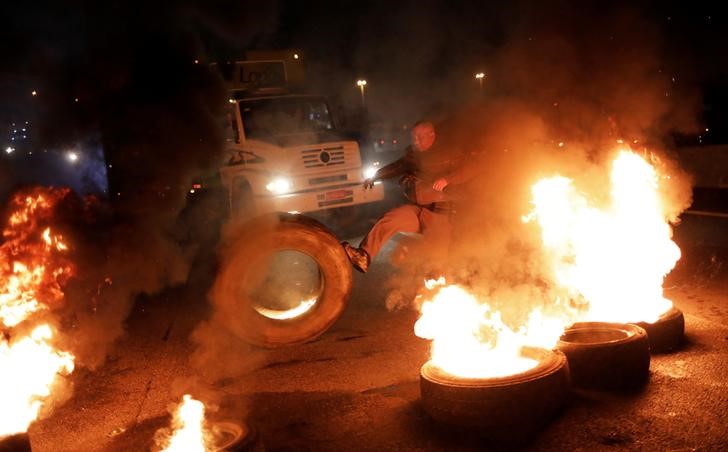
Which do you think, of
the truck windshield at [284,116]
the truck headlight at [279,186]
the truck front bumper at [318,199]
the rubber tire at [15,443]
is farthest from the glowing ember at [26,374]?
the truck windshield at [284,116]

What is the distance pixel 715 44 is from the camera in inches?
432

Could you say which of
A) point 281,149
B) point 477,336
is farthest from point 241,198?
point 477,336

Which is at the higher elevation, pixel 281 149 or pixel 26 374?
pixel 281 149

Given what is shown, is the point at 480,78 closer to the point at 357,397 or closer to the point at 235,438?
the point at 357,397

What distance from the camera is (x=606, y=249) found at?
19.5 ft

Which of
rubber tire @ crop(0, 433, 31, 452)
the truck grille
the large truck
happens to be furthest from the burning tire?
the truck grille

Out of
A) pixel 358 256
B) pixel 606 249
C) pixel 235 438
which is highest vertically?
pixel 358 256

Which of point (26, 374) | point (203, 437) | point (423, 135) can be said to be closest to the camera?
point (203, 437)

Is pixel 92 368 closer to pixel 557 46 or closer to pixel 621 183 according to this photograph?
pixel 621 183

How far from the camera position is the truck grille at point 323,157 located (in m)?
13.8

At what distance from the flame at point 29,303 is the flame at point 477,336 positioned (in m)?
2.81

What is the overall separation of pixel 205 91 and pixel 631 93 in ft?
18.7

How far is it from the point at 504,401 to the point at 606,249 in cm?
265

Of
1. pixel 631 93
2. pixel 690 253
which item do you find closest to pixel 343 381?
pixel 631 93
